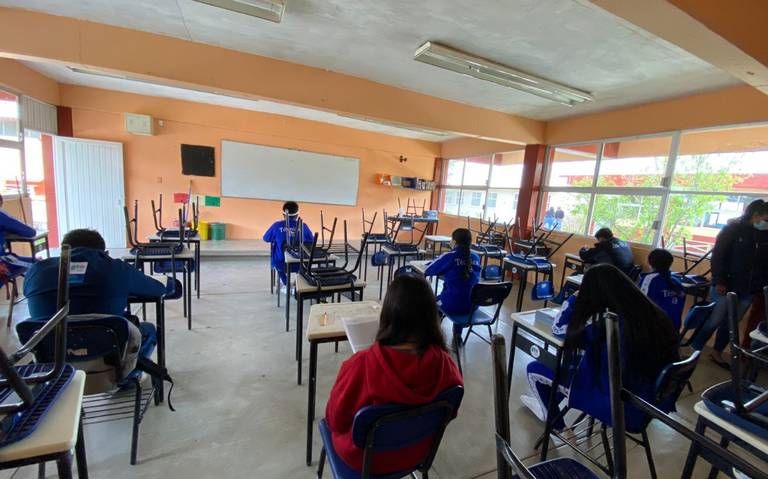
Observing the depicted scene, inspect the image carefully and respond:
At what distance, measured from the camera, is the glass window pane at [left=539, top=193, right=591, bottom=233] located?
4.93 meters

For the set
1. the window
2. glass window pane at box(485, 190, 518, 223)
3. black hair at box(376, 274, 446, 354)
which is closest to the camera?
black hair at box(376, 274, 446, 354)

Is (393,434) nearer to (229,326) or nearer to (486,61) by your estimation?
(229,326)

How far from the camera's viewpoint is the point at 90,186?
18.1 ft

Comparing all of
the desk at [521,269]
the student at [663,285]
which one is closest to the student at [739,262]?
the student at [663,285]

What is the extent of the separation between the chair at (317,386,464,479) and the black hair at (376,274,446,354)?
0.57ft

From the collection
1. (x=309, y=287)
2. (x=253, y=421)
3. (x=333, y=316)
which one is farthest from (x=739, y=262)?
(x=253, y=421)

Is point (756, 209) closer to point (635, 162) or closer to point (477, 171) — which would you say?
point (635, 162)

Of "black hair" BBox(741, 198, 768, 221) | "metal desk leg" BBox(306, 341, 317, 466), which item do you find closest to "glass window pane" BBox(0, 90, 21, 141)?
"metal desk leg" BBox(306, 341, 317, 466)

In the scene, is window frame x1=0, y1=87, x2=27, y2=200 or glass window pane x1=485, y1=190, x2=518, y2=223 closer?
window frame x1=0, y1=87, x2=27, y2=200

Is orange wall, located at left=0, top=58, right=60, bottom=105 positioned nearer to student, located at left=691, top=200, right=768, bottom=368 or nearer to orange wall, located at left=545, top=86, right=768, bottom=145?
orange wall, located at left=545, top=86, right=768, bottom=145

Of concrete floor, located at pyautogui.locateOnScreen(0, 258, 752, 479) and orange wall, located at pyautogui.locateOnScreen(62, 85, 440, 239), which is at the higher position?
orange wall, located at pyautogui.locateOnScreen(62, 85, 440, 239)

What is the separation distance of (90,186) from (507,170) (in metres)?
7.69

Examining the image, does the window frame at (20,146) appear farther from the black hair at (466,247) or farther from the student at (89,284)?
the black hair at (466,247)

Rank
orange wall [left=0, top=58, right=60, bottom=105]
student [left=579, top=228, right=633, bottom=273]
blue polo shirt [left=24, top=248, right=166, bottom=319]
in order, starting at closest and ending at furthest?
blue polo shirt [left=24, top=248, right=166, bottom=319], student [left=579, top=228, right=633, bottom=273], orange wall [left=0, top=58, right=60, bottom=105]
